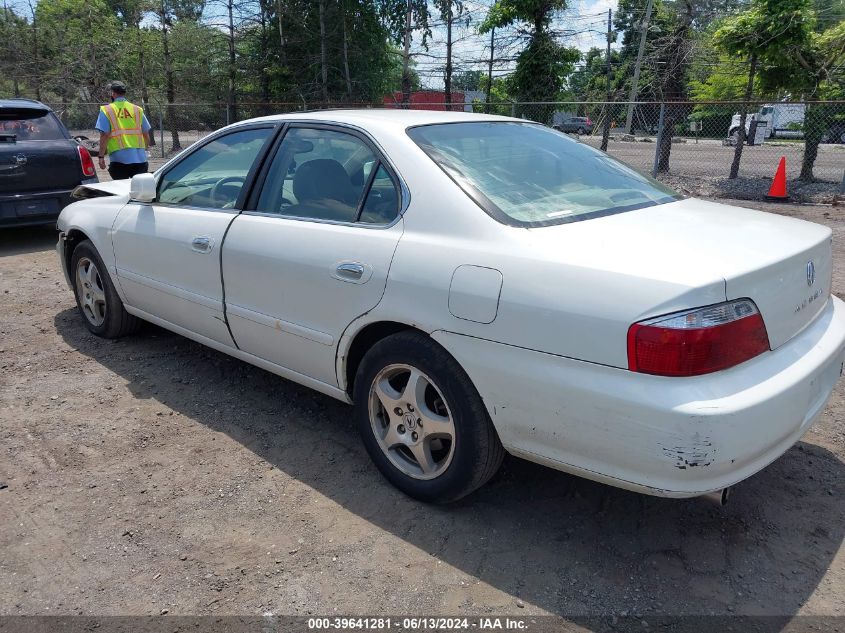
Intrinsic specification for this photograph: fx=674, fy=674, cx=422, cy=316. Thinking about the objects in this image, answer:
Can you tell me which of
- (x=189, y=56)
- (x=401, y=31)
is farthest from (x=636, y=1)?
(x=189, y=56)

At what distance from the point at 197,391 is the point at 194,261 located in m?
0.86

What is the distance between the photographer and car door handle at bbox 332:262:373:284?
286 cm

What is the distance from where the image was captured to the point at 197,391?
4.13 metres

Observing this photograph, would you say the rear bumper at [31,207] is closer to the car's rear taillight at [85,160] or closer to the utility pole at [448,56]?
the car's rear taillight at [85,160]

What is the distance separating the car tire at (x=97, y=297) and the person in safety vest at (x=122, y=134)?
322 cm

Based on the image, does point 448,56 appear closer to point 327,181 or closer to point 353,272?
point 327,181

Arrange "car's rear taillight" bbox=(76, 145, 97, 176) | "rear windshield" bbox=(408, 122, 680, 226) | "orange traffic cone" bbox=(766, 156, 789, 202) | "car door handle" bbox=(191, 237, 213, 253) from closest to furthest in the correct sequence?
"rear windshield" bbox=(408, 122, 680, 226)
"car door handle" bbox=(191, 237, 213, 253)
"car's rear taillight" bbox=(76, 145, 97, 176)
"orange traffic cone" bbox=(766, 156, 789, 202)

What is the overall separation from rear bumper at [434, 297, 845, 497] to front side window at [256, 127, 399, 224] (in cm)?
83

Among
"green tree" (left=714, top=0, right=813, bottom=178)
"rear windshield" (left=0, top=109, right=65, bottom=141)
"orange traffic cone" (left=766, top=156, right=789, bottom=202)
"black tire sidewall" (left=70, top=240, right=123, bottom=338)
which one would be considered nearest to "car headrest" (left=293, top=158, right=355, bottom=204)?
"black tire sidewall" (left=70, top=240, right=123, bottom=338)

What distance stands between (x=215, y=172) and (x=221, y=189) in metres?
0.21

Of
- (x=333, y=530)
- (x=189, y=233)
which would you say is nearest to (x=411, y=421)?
(x=333, y=530)

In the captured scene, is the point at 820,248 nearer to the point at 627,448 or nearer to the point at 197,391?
the point at 627,448

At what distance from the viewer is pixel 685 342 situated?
211cm

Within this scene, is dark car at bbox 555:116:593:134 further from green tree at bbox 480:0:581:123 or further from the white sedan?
the white sedan
